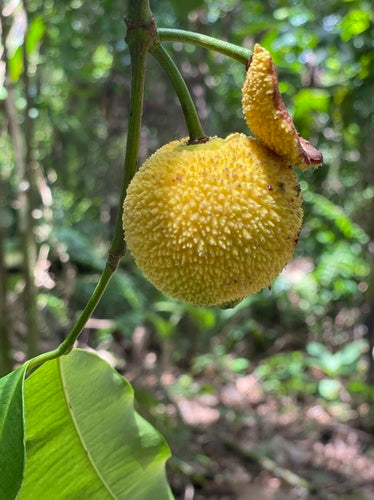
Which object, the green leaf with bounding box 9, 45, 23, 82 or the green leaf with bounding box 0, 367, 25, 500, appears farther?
the green leaf with bounding box 9, 45, 23, 82

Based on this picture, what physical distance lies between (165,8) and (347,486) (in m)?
2.02

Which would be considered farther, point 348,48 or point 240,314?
point 240,314

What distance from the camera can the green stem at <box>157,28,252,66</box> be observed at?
1.90ft

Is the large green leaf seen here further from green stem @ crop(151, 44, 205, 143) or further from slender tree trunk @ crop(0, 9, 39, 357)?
slender tree trunk @ crop(0, 9, 39, 357)

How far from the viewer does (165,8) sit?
1886 millimetres

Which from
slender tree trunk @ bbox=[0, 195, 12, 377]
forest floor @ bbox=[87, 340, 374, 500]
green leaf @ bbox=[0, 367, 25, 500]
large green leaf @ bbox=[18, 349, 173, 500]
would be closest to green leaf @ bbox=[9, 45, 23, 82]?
slender tree trunk @ bbox=[0, 195, 12, 377]

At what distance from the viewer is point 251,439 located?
9.27 ft

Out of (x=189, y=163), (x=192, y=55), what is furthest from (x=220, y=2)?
(x=189, y=163)

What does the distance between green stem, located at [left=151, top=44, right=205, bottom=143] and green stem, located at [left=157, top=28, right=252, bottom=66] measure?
15 millimetres

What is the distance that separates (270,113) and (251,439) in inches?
98.9

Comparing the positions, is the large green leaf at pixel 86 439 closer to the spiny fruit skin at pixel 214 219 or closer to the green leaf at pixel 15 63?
the spiny fruit skin at pixel 214 219

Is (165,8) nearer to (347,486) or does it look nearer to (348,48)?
(348,48)

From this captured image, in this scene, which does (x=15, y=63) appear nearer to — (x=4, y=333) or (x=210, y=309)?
(x=4, y=333)

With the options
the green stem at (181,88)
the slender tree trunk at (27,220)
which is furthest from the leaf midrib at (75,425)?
the slender tree trunk at (27,220)
